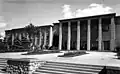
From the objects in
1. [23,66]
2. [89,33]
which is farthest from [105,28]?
[23,66]

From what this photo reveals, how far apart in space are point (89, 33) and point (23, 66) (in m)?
27.5

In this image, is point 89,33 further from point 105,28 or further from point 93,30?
point 105,28

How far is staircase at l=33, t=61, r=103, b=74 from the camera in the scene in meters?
7.68

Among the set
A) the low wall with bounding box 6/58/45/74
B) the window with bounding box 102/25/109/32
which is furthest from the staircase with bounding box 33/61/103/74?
the window with bounding box 102/25/109/32

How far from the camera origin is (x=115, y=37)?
31938 millimetres

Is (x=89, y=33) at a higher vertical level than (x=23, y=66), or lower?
higher

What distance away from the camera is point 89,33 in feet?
109

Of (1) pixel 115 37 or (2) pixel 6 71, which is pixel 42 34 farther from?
(2) pixel 6 71

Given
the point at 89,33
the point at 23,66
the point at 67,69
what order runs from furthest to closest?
the point at 89,33, the point at 23,66, the point at 67,69

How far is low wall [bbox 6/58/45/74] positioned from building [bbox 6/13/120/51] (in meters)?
26.0

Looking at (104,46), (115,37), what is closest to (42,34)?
(104,46)

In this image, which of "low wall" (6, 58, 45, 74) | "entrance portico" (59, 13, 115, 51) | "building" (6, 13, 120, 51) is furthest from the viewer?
"building" (6, 13, 120, 51)

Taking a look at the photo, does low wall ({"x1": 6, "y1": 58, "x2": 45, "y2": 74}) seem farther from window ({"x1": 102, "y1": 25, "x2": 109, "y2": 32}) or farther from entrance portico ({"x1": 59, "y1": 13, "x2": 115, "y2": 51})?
window ({"x1": 102, "y1": 25, "x2": 109, "y2": 32})

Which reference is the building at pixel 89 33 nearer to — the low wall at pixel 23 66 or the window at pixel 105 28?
the window at pixel 105 28
